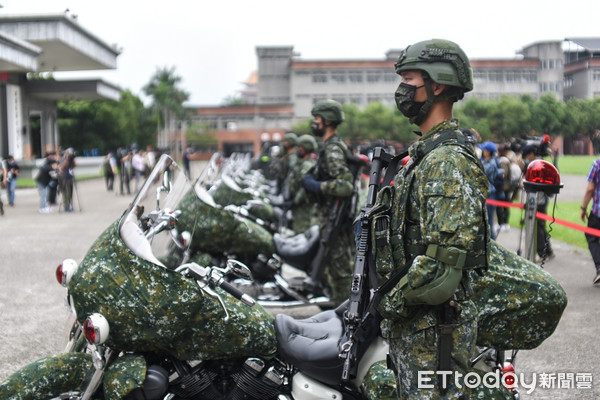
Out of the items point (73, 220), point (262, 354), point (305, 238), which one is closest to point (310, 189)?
point (305, 238)

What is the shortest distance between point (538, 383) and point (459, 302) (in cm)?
243

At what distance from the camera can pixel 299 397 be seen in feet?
10.4

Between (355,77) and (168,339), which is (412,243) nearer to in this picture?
(168,339)

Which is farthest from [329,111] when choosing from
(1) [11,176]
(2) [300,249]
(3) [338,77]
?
(3) [338,77]

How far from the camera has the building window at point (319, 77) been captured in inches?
3312

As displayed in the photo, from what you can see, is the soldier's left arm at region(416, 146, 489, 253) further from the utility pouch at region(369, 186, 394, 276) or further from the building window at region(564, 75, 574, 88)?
the building window at region(564, 75, 574, 88)

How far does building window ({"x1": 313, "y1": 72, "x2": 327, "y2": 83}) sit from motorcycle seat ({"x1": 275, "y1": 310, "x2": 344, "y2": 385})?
8242 centimetres

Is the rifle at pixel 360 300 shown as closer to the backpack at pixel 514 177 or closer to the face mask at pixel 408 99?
the face mask at pixel 408 99

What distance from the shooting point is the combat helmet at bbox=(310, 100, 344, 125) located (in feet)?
20.6

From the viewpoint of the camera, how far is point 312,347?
315 cm

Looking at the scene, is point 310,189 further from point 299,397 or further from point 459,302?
point 459,302

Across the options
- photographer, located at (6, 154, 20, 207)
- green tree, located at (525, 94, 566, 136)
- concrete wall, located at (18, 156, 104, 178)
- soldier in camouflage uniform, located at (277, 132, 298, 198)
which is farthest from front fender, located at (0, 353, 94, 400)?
concrete wall, located at (18, 156, 104, 178)

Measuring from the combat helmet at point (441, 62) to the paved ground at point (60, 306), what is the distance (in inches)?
106

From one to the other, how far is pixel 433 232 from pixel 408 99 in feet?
1.93
